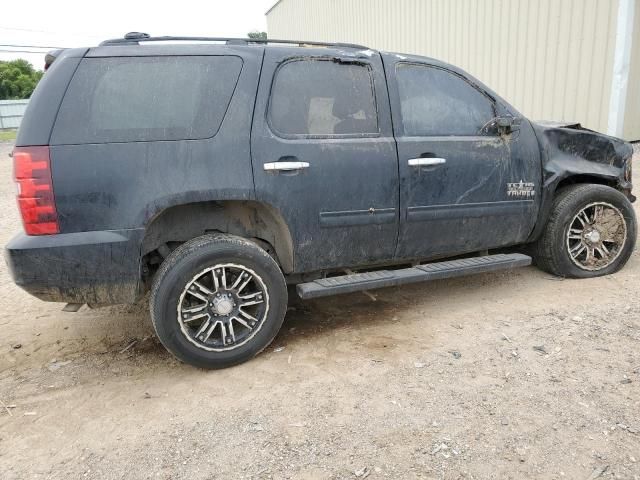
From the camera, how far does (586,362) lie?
309cm

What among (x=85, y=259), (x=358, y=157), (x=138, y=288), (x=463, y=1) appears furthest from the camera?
(x=463, y=1)

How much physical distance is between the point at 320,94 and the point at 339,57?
0.31 metres

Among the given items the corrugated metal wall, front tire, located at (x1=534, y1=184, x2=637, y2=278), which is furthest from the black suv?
the corrugated metal wall

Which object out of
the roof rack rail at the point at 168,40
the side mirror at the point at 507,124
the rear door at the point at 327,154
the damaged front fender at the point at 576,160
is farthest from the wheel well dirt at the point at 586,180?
the roof rack rail at the point at 168,40

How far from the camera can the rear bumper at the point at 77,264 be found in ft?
9.48

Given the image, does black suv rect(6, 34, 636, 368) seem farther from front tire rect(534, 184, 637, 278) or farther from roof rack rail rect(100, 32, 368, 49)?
front tire rect(534, 184, 637, 278)

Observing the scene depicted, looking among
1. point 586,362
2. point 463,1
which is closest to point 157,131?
point 586,362

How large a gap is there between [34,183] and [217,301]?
1.19 m

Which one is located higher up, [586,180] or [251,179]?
[251,179]

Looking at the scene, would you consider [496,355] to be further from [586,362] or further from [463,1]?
[463,1]

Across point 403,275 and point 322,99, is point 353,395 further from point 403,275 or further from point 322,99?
point 322,99

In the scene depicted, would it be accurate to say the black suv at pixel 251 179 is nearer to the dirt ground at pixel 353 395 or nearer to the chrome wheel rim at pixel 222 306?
the chrome wheel rim at pixel 222 306

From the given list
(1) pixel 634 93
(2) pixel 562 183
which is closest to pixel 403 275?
(2) pixel 562 183

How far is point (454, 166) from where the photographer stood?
373 centimetres
